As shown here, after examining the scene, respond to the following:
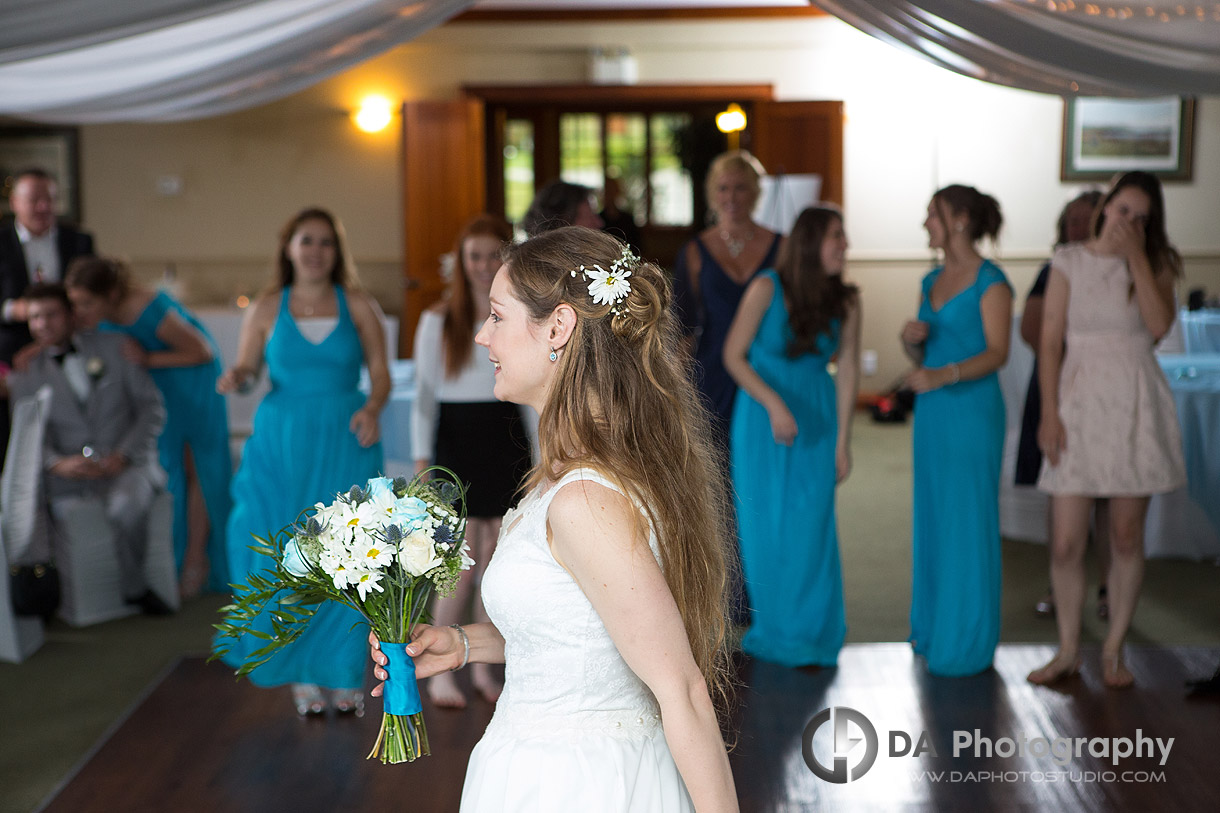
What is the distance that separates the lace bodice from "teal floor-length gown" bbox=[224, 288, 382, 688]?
6.80 ft

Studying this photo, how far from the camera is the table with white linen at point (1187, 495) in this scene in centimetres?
514

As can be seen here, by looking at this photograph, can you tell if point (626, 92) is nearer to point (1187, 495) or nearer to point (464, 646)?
point (1187, 495)

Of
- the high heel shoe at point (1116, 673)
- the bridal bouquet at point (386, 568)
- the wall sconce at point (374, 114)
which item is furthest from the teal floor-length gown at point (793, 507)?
the wall sconce at point (374, 114)

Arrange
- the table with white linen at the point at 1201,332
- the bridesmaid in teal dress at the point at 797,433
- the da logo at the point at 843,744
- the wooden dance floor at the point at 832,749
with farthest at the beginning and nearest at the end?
the table with white linen at the point at 1201,332
the bridesmaid in teal dress at the point at 797,433
the da logo at the point at 843,744
the wooden dance floor at the point at 832,749

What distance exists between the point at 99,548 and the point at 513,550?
364 centimetres

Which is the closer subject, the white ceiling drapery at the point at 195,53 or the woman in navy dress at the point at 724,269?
the white ceiling drapery at the point at 195,53

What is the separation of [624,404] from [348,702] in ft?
7.95

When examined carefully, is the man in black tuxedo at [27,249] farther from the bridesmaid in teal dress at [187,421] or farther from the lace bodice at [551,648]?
the lace bodice at [551,648]

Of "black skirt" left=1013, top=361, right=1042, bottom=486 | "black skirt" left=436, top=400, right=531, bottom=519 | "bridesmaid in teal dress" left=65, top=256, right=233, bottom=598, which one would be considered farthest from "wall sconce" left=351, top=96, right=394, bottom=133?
"black skirt" left=436, top=400, right=531, bottom=519

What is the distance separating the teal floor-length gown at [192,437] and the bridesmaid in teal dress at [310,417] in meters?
1.28

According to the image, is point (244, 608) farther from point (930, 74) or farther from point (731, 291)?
point (930, 74)

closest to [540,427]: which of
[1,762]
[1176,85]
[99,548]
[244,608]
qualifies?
[244,608]

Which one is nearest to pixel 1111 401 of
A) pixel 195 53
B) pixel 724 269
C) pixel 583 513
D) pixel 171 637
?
pixel 724 269

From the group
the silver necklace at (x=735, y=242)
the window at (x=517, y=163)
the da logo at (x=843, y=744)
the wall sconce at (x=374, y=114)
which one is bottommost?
the da logo at (x=843, y=744)
